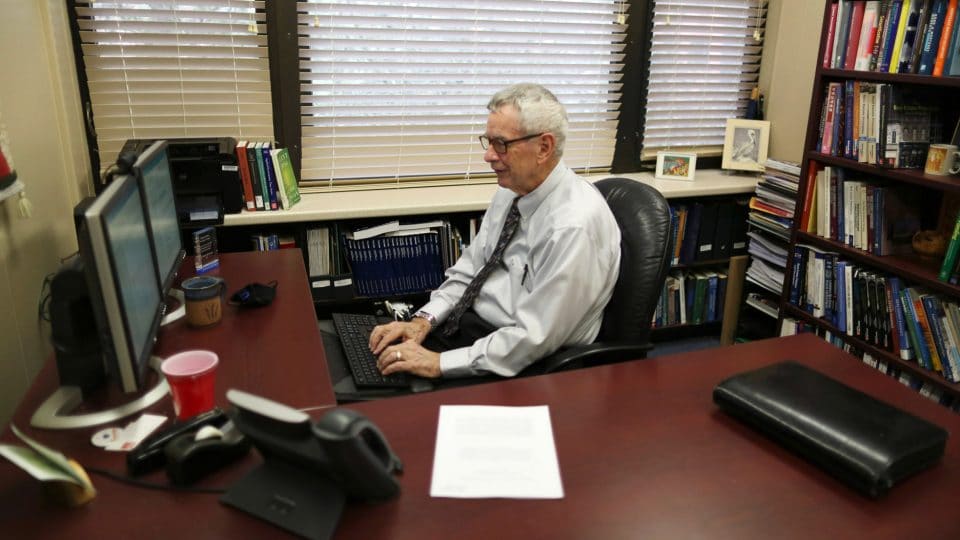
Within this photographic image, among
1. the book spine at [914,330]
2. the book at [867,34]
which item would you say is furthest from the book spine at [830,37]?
the book spine at [914,330]

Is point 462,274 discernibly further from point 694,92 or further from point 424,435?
point 694,92

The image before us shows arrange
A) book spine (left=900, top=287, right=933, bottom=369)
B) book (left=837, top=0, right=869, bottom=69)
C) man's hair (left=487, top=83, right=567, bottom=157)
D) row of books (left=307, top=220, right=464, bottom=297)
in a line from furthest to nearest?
row of books (left=307, top=220, right=464, bottom=297), book (left=837, top=0, right=869, bottom=69), book spine (left=900, top=287, right=933, bottom=369), man's hair (left=487, top=83, right=567, bottom=157)

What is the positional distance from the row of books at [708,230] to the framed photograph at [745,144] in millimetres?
228

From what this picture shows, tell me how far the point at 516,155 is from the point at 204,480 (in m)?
1.23

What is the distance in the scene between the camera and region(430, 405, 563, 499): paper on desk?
107cm

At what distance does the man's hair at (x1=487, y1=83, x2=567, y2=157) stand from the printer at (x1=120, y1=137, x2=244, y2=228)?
1.20m

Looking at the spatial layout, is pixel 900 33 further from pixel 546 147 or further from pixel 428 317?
pixel 428 317

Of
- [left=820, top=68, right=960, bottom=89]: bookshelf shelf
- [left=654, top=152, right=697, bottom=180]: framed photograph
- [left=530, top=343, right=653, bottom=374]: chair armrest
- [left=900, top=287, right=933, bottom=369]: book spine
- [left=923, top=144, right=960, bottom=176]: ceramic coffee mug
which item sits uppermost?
[left=820, top=68, right=960, bottom=89]: bookshelf shelf

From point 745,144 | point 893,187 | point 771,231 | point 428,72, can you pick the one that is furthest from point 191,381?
point 745,144

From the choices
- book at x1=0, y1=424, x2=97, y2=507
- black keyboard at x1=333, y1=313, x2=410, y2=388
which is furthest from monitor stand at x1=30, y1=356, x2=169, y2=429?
black keyboard at x1=333, y1=313, x2=410, y2=388

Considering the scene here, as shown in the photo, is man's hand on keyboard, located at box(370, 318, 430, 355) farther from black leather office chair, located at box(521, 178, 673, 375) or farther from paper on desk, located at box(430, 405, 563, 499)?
paper on desk, located at box(430, 405, 563, 499)

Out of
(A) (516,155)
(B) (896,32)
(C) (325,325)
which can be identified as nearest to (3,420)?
(C) (325,325)

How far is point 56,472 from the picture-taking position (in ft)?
3.21

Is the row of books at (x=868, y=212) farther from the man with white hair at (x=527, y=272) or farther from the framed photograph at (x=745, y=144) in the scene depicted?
the man with white hair at (x=527, y=272)
